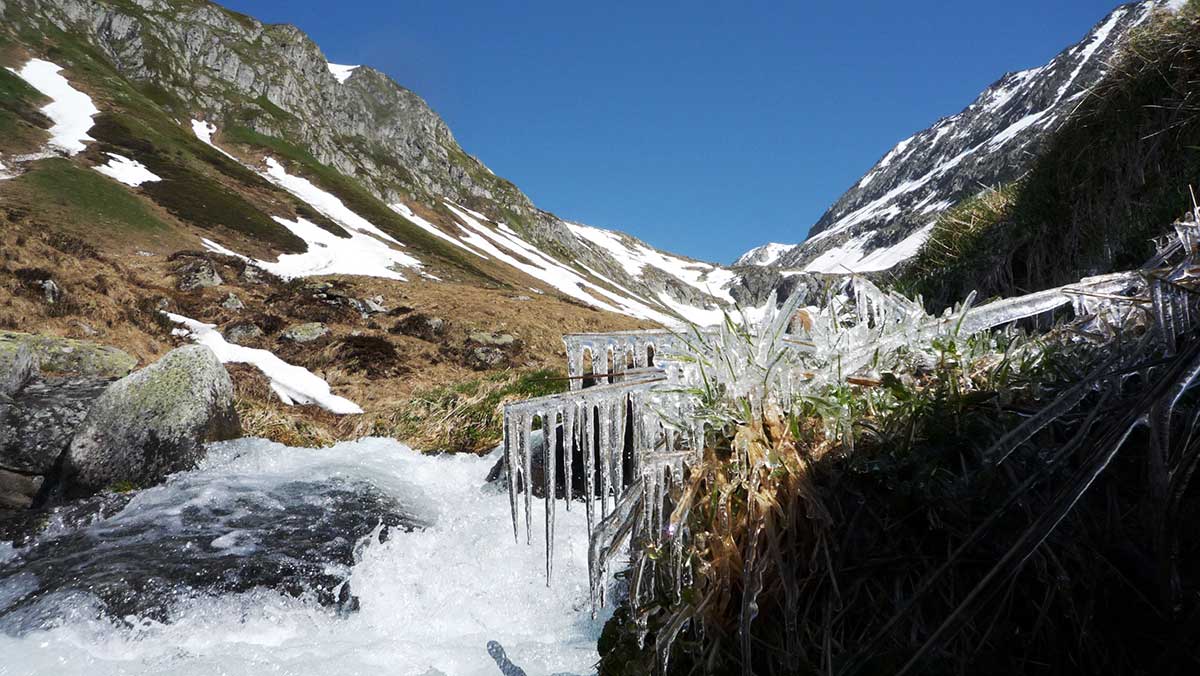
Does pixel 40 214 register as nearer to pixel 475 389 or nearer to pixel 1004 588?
pixel 475 389

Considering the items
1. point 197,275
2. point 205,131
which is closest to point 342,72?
point 205,131

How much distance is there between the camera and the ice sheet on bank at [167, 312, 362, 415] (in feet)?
44.7

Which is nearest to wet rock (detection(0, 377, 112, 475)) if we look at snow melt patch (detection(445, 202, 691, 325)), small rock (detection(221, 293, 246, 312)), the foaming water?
the foaming water

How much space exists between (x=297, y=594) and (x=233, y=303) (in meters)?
19.0

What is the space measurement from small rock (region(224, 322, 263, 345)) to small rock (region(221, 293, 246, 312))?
263 cm

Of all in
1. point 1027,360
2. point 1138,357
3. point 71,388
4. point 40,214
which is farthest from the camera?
point 40,214

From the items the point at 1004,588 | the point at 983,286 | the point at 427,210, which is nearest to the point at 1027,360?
the point at 1004,588

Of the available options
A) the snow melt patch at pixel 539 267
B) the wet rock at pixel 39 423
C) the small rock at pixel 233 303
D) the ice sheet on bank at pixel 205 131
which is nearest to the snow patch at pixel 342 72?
the snow melt patch at pixel 539 267

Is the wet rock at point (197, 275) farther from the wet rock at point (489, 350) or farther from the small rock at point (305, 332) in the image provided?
the wet rock at point (489, 350)

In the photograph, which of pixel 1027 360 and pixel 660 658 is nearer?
pixel 660 658

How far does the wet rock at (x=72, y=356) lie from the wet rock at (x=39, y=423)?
972 millimetres

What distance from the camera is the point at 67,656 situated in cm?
471

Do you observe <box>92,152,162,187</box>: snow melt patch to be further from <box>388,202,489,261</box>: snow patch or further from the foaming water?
the foaming water

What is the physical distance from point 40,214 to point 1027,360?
43.6m
